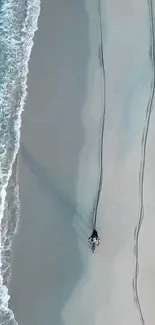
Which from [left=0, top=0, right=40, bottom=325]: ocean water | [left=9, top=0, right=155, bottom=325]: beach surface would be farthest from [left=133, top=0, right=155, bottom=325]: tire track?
[left=0, top=0, right=40, bottom=325]: ocean water

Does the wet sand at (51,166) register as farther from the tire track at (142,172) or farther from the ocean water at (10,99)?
the tire track at (142,172)

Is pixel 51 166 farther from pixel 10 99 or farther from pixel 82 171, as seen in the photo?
pixel 10 99

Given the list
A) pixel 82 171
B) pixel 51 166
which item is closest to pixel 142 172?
pixel 82 171

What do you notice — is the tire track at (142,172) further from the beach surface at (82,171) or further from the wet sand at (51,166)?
the wet sand at (51,166)

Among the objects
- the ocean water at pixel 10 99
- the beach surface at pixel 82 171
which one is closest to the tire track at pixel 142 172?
the beach surface at pixel 82 171

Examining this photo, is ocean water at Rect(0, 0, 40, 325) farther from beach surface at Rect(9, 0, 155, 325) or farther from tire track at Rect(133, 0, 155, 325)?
tire track at Rect(133, 0, 155, 325)
